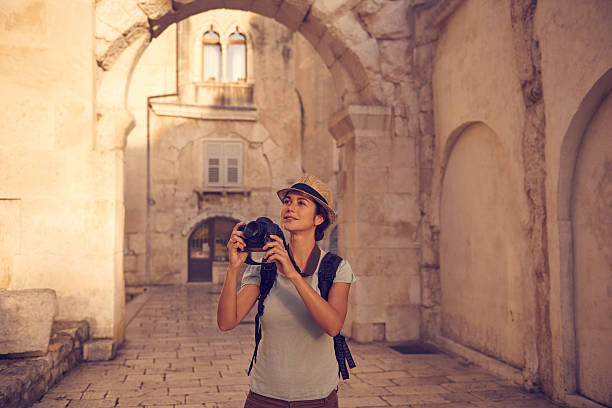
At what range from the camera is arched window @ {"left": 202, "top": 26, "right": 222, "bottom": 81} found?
644 inches

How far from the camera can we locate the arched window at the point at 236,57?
16500 mm

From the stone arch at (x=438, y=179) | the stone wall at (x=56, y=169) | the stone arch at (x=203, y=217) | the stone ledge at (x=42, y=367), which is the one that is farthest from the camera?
the stone arch at (x=203, y=217)

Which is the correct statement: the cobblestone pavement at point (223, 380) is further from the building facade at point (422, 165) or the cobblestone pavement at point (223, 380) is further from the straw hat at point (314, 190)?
the straw hat at point (314, 190)

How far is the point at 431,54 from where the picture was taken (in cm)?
680

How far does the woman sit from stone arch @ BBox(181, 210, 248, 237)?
46.0ft

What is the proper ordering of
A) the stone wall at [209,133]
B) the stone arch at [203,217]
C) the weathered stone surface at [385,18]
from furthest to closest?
the stone arch at [203,217] → the stone wall at [209,133] → the weathered stone surface at [385,18]

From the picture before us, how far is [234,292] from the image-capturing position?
77.3 inches

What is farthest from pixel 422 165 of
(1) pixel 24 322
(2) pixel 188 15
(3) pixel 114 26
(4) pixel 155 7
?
(1) pixel 24 322

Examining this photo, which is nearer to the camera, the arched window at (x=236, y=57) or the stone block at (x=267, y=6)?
the stone block at (x=267, y=6)

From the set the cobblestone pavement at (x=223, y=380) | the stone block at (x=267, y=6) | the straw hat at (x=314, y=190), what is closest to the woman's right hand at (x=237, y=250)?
the straw hat at (x=314, y=190)

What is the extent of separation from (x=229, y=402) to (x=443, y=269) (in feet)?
11.0

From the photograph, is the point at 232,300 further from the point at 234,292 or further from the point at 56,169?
the point at 56,169

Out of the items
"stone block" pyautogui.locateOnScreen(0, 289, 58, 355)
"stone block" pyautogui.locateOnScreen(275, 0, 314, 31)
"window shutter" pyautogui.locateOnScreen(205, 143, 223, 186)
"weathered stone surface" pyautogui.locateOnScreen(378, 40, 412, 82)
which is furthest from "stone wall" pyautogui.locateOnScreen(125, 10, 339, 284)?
"stone block" pyautogui.locateOnScreen(0, 289, 58, 355)

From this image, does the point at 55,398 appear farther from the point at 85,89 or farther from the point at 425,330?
the point at 425,330
